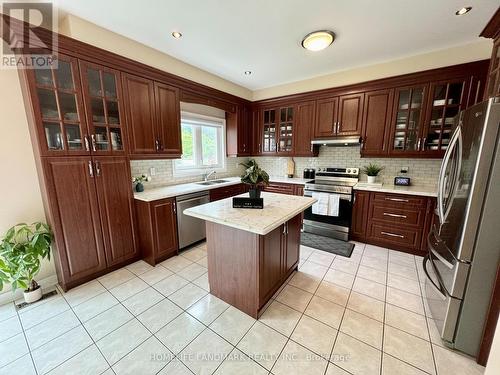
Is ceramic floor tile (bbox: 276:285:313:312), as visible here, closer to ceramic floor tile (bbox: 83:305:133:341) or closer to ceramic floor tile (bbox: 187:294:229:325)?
ceramic floor tile (bbox: 187:294:229:325)

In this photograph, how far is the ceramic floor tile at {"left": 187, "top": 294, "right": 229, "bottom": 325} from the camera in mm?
1805

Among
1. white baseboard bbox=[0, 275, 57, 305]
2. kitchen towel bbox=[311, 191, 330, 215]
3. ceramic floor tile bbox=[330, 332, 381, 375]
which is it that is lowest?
ceramic floor tile bbox=[330, 332, 381, 375]

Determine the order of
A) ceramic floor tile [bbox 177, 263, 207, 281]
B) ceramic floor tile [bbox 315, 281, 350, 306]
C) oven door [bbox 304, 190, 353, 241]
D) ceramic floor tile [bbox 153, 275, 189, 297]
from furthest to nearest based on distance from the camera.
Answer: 1. oven door [bbox 304, 190, 353, 241]
2. ceramic floor tile [bbox 177, 263, 207, 281]
3. ceramic floor tile [bbox 153, 275, 189, 297]
4. ceramic floor tile [bbox 315, 281, 350, 306]

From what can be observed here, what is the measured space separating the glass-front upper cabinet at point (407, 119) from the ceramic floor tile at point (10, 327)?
471 cm

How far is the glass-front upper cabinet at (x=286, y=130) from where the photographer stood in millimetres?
3994

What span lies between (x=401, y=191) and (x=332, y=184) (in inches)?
38.3

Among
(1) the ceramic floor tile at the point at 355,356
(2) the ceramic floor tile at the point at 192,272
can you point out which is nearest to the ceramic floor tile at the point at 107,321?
(2) the ceramic floor tile at the point at 192,272

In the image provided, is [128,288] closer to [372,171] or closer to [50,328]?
[50,328]

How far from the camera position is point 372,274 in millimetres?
2455

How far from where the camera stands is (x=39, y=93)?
6.02ft

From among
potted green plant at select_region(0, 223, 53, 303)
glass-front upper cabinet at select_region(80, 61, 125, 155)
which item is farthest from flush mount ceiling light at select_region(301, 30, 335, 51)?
potted green plant at select_region(0, 223, 53, 303)

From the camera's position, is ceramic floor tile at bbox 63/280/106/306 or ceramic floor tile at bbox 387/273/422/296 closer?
ceramic floor tile at bbox 63/280/106/306

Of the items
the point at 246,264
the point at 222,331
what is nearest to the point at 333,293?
the point at 246,264

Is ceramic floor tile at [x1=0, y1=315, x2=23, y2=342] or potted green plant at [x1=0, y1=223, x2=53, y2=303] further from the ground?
potted green plant at [x1=0, y1=223, x2=53, y2=303]
